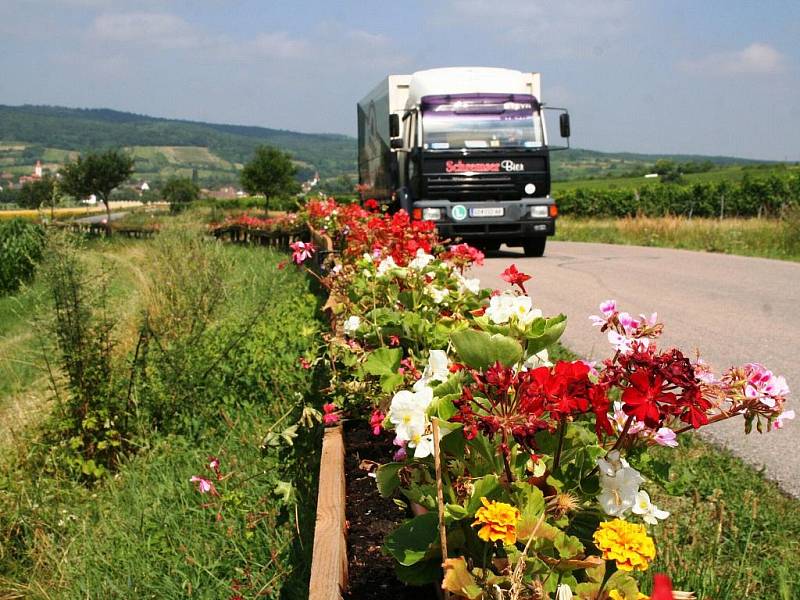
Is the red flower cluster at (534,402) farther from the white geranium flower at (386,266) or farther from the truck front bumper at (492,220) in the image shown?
the truck front bumper at (492,220)

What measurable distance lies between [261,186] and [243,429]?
103 m

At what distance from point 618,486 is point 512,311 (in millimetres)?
563

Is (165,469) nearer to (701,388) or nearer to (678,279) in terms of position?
(701,388)

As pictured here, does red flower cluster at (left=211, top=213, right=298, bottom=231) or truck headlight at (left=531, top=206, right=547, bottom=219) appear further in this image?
red flower cluster at (left=211, top=213, right=298, bottom=231)

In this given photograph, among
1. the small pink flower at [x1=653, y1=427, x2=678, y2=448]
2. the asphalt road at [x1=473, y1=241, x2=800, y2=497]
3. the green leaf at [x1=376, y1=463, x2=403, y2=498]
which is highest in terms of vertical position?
the small pink flower at [x1=653, y1=427, x2=678, y2=448]

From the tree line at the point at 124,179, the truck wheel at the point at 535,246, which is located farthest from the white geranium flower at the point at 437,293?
the tree line at the point at 124,179

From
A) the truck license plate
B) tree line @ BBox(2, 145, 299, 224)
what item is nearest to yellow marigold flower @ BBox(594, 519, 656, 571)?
the truck license plate

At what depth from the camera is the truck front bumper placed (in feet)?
51.2

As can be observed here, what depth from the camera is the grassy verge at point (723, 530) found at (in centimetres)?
265

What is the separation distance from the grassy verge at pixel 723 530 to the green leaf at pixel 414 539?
0.49 m

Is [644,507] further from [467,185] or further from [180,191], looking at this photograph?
[180,191]

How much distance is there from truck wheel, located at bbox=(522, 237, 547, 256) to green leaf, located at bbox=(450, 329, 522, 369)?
15.5 metres

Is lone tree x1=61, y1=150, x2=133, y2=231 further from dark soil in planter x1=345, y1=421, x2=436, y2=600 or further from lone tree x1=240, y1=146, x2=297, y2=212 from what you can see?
dark soil in planter x1=345, y1=421, x2=436, y2=600

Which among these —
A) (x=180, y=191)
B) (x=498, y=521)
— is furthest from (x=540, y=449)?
(x=180, y=191)
